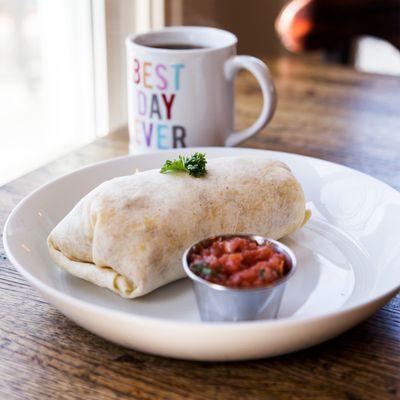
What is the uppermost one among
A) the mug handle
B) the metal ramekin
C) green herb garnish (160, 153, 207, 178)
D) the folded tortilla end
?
the mug handle

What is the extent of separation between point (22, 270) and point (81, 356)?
4.6 inches

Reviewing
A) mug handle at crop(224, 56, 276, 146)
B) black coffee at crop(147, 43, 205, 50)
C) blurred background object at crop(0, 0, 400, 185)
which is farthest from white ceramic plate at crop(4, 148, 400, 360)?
blurred background object at crop(0, 0, 400, 185)

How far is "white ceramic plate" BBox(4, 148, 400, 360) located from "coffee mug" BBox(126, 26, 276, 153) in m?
0.10

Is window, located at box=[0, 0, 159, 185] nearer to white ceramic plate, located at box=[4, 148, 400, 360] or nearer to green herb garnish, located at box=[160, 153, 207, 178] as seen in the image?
white ceramic plate, located at box=[4, 148, 400, 360]

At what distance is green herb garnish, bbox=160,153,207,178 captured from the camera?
88 centimetres

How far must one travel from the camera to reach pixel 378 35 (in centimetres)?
213

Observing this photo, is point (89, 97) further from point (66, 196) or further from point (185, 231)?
point (185, 231)

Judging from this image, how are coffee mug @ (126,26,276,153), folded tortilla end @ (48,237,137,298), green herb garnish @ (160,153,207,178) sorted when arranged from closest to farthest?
1. folded tortilla end @ (48,237,137,298)
2. green herb garnish @ (160,153,207,178)
3. coffee mug @ (126,26,276,153)

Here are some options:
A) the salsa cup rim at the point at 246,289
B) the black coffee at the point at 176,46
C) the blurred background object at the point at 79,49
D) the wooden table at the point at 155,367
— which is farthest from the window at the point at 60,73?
the salsa cup rim at the point at 246,289

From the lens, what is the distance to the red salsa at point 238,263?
27.4 inches

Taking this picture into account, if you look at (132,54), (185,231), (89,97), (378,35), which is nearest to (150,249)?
(185,231)

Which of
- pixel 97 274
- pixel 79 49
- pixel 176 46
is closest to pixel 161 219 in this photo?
pixel 97 274

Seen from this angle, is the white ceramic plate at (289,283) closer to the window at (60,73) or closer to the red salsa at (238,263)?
the red salsa at (238,263)

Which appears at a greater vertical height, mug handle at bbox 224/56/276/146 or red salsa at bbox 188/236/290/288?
mug handle at bbox 224/56/276/146
